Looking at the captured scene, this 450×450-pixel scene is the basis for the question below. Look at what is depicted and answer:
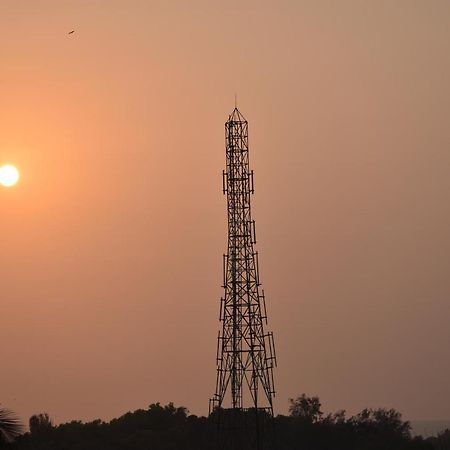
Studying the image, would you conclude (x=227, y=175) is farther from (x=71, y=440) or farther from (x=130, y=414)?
(x=130, y=414)

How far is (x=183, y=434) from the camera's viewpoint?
6850 centimetres

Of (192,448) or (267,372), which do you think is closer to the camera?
(267,372)

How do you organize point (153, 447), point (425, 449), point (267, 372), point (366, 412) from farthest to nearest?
point (366, 412) < point (425, 449) < point (153, 447) < point (267, 372)

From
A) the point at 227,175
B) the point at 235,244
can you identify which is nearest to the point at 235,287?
the point at 235,244

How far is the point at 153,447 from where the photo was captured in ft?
213

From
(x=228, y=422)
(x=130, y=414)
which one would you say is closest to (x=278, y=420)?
(x=130, y=414)

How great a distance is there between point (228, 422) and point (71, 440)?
2083cm

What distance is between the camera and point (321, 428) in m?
76.4

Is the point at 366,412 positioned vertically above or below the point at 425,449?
above

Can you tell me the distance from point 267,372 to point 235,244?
5513 mm

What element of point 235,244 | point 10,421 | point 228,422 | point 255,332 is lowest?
point 10,421

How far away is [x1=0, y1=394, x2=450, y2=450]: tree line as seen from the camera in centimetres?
6594

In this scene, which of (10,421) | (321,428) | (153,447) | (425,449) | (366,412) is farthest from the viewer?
(366,412)

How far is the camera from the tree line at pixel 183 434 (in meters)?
65.9
